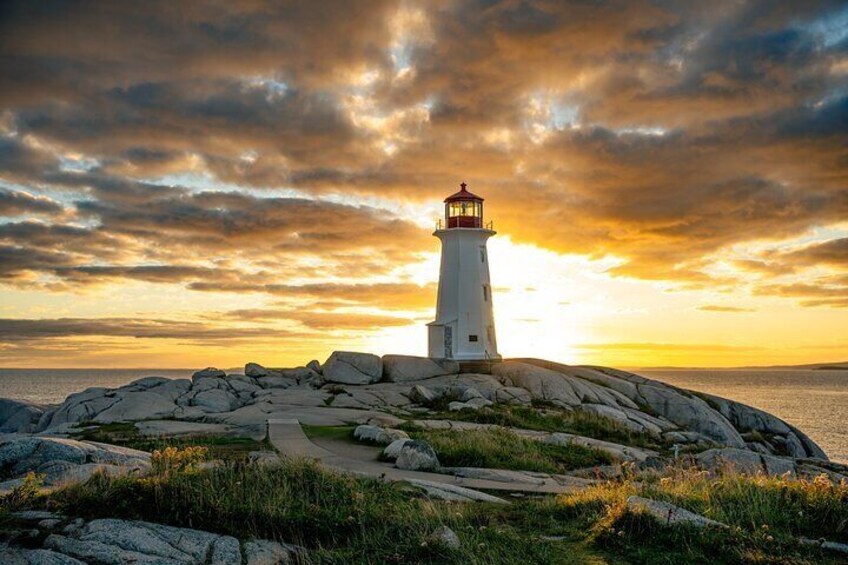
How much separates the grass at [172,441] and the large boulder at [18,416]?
17.5m

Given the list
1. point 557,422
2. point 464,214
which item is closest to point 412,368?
point 464,214

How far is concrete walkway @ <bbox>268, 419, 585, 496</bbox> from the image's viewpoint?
13.9 metres

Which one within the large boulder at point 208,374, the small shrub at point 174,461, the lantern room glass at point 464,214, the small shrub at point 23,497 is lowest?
the small shrub at point 23,497

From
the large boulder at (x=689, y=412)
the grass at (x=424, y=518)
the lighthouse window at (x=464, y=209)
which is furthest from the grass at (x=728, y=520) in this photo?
the lighthouse window at (x=464, y=209)

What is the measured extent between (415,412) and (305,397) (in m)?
6.55

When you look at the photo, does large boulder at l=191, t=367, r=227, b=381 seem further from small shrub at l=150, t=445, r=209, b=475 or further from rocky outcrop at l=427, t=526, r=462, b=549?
rocky outcrop at l=427, t=526, r=462, b=549

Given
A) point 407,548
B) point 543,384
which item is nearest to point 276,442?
point 407,548

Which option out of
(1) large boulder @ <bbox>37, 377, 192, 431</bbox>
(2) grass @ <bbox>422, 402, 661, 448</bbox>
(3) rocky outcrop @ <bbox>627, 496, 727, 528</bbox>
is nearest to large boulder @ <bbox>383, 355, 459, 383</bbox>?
(2) grass @ <bbox>422, 402, 661, 448</bbox>

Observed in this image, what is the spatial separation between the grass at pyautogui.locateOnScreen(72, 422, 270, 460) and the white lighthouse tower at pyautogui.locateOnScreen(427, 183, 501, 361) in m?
24.1

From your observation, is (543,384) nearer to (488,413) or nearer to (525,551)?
(488,413)

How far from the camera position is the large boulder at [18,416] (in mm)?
36281

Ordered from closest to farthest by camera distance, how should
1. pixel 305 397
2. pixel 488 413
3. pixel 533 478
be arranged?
1. pixel 533 478
2. pixel 488 413
3. pixel 305 397

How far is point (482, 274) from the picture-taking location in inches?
1754

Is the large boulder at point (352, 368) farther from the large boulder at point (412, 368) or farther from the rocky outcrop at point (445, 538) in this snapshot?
the rocky outcrop at point (445, 538)
